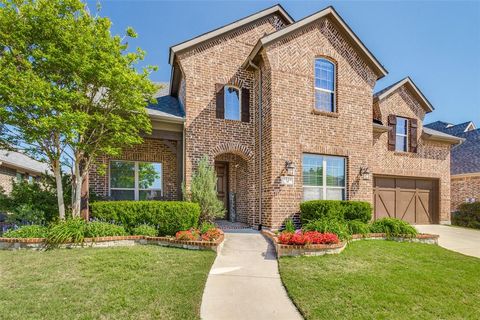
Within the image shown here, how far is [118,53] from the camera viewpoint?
7.86 m

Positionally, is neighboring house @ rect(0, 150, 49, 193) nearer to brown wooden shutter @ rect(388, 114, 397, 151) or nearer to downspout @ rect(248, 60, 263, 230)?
downspout @ rect(248, 60, 263, 230)

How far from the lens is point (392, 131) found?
45.2 ft

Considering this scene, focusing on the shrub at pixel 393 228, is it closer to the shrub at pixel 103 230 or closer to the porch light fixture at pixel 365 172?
the porch light fixture at pixel 365 172

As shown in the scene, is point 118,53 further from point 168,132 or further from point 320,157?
point 320,157

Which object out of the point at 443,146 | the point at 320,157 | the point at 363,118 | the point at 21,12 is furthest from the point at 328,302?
the point at 443,146

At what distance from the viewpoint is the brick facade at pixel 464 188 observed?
51.9ft

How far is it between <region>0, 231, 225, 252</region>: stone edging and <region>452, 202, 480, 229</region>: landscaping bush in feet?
47.4

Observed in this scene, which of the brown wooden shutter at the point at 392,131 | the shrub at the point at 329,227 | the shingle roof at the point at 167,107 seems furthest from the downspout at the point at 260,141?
the brown wooden shutter at the point at 392,131

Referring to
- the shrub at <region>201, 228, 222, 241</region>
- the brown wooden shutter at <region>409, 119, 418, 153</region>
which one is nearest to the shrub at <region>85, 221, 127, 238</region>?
the shrub at <region>201, 228, 222, 241</region>

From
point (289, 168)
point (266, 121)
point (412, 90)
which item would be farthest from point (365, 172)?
point (412, 90)

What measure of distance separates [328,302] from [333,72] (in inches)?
360

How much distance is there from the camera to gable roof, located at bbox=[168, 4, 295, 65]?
34.1 feet

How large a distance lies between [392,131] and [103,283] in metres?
14.0

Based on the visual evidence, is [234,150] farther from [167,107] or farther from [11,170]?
[11,170]
